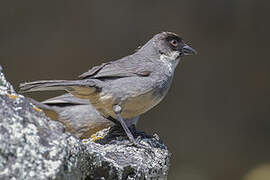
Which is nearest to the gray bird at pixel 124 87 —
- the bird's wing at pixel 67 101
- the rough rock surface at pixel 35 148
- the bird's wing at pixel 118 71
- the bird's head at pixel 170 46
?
the bird's wing at pixel 118 71

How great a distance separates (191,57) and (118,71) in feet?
16.9

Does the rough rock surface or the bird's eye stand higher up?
the rough rock surface

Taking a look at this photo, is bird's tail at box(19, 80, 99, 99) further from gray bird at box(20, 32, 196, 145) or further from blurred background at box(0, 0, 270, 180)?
blurred background at box(0, 0, 270, 180)

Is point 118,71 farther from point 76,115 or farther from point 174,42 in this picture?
point 76,115

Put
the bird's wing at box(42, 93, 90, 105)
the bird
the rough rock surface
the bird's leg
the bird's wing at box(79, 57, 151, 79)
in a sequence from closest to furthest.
→ the rough rock surface
the bird's leg
the bird's wing at box(79, 57, 151, 79)
the bird
the bird's wing at box(42, 93, 90, 105)

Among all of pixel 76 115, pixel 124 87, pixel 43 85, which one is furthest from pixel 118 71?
pixel 76 115

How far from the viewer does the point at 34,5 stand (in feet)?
31.9

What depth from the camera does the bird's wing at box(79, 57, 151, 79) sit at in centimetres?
494

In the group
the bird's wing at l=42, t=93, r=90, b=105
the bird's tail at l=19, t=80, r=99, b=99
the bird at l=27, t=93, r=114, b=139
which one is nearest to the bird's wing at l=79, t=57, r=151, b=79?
the bird's tail at l=19, t=80, r=99, b=99

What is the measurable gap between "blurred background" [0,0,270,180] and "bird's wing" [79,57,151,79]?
4.55 metres

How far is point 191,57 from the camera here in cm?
998

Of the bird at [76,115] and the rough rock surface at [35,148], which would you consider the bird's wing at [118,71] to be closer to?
the bird at [76,115]

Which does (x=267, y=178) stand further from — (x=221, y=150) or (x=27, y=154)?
(x=27, y=154)

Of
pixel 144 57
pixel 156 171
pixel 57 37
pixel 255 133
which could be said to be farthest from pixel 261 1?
pixel 156 171
